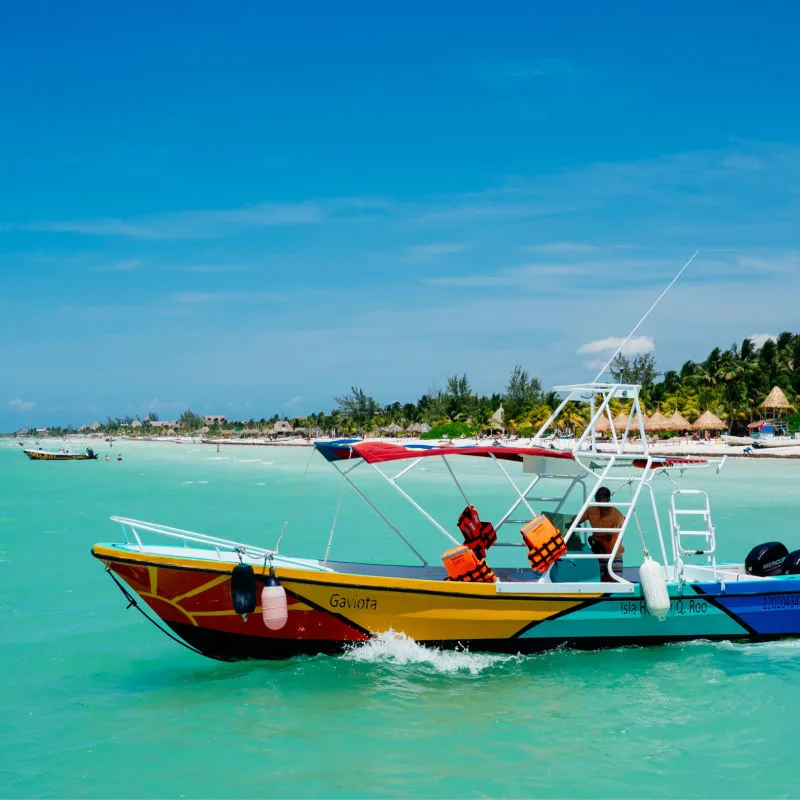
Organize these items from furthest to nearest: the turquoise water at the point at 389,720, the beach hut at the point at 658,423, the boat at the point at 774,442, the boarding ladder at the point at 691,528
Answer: the beach hut at the point at 658,423
the boat at the point at 774,442
the boarding ladder at the point at 691,528
the turquoise water at the point at 389,720

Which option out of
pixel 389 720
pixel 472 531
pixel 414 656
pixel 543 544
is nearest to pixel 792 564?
pixel 543 544

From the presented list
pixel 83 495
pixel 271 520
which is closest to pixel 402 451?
pixel 271 520

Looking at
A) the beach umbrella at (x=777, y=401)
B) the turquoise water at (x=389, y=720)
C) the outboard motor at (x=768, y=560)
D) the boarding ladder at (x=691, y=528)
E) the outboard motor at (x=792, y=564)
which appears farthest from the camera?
the beach umbrella at (x=777, y=401)

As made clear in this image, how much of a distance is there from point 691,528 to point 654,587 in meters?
16.2

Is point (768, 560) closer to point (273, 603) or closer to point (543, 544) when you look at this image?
point (543, 544)

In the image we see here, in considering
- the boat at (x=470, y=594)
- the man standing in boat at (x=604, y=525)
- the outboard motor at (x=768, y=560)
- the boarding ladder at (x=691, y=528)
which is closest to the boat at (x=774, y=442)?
the boarding ladder at (x=691, y=528)

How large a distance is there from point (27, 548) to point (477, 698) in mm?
16356

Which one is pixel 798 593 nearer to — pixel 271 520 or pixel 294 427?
pixel 271 520

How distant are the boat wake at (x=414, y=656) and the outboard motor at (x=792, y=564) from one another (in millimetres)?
3879

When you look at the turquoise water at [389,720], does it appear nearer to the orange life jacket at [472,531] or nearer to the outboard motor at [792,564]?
the outboard motor at [792,564]

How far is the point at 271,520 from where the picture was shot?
2698 centimetres

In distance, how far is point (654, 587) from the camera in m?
8.84

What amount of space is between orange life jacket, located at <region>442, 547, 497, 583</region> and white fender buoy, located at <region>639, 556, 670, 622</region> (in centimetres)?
174

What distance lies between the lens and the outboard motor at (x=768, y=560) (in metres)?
10.2
